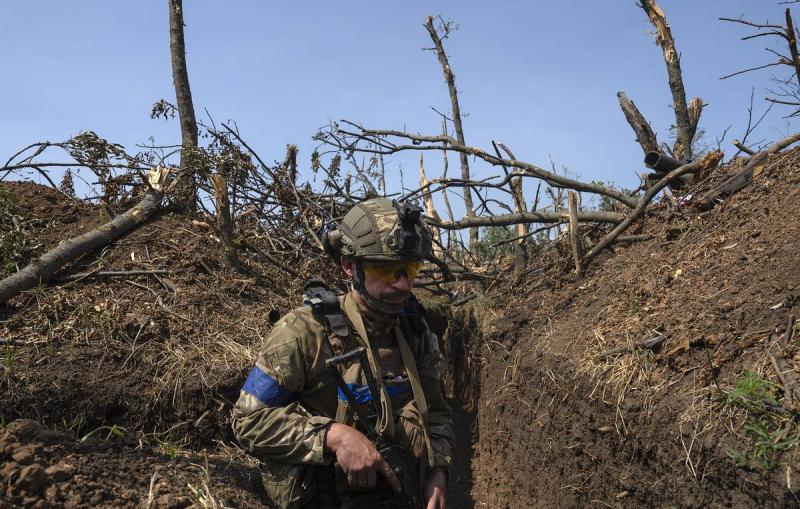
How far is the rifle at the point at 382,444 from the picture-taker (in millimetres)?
2675

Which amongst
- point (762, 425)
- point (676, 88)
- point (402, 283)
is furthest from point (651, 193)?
point (402, 283)

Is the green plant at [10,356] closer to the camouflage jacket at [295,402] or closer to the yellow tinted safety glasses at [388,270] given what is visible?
the camouflage jacket at [295,402]

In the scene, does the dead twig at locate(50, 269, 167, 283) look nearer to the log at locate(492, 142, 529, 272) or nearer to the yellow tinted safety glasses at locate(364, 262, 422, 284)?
the log at locate(492, 142, 529, 272)

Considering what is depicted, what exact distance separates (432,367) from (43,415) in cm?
294

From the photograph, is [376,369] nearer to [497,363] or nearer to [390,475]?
[390,475]

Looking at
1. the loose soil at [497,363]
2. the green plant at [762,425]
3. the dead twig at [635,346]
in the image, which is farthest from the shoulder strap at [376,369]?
the dead twig at [635,346]

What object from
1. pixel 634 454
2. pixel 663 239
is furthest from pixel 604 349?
pixel 663 239

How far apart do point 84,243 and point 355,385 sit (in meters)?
4.36

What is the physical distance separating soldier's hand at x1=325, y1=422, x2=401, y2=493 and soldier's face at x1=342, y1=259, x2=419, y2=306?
576 millimetres

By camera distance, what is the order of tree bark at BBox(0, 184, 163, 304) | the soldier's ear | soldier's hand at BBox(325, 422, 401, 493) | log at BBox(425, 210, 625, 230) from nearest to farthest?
soldier's hand at BBox(325, 422, 401, 493) < the soldier's ear < tree bark at BBox(0, 184, 163, 304) < log at BBox(425, 210, 625, 230)

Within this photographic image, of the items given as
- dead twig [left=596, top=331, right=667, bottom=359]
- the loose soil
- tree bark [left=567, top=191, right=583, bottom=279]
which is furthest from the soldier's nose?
tree bark [left=567, top=191, right=583, bottom=279]

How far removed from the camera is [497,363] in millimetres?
5934

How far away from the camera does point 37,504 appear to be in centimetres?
277

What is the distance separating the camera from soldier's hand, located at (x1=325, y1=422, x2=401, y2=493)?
2.51 metres
